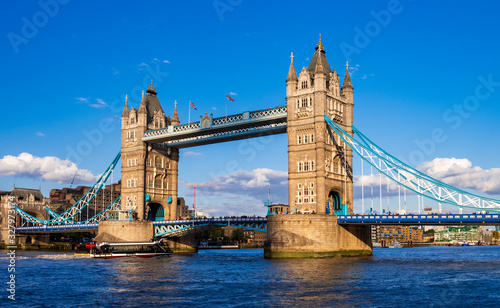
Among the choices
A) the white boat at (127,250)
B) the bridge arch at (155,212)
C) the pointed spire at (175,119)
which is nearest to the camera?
the white boat at (127,250)

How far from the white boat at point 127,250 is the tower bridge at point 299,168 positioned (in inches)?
294

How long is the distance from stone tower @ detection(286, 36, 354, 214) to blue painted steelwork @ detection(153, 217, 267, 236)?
787 cm

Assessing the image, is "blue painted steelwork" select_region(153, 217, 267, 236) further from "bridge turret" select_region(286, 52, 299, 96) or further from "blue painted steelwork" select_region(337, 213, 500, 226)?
"bridge turret" select_region(286, 52, 299, 96)

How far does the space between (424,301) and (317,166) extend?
1607 inches

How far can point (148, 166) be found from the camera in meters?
104

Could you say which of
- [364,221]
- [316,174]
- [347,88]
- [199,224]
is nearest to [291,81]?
[347,88]

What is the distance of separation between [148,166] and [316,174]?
3861 cm

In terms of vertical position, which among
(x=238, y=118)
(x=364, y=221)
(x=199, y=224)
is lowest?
(x=199, y=224)

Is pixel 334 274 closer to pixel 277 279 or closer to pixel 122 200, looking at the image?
pixel 277 279

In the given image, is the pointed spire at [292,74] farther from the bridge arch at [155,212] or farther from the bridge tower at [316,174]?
the bridge arch at [155,212]

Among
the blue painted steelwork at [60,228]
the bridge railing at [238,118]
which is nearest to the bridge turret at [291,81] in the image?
the bridge railing at [238,118]

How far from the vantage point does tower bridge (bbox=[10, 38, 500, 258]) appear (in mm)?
72688

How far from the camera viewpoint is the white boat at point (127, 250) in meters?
87.5

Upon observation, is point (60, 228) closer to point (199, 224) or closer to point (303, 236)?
point (199, 224)
